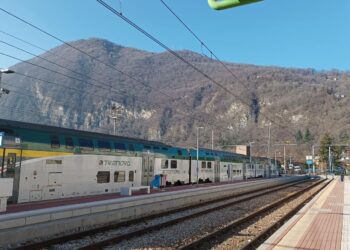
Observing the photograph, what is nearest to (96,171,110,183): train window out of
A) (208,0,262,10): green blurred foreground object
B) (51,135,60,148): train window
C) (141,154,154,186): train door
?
(51,135,60,148): train window

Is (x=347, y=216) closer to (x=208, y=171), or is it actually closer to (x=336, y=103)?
(x=208, y=171)

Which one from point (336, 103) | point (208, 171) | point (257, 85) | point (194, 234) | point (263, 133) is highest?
point (257, 85)

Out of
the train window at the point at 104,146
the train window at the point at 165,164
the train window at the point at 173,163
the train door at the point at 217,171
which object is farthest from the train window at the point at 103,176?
the train door at the point at 217,171

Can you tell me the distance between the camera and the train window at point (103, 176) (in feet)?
72.9

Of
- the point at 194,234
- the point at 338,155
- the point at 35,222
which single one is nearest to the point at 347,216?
the point at 194,234

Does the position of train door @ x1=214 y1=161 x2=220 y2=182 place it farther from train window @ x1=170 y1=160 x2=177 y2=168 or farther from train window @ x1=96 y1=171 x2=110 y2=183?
train window @ x1=96 y1=171 x2=110 y2=183

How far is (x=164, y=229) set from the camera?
14250 mm

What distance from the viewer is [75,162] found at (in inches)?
792

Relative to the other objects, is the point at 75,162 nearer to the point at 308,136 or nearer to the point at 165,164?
the point at 165,164

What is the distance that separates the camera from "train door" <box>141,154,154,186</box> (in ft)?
89.9

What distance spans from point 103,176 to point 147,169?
576 cm

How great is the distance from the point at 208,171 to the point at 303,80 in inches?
5557

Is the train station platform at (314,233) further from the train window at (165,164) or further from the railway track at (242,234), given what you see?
the train window at (165,164)

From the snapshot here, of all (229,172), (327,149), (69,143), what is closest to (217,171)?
(229,172)
